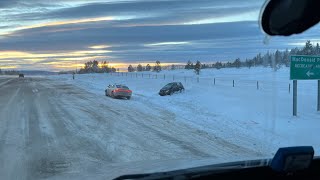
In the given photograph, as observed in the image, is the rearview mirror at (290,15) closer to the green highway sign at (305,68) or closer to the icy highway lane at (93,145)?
the icy highway lane at (93,145)

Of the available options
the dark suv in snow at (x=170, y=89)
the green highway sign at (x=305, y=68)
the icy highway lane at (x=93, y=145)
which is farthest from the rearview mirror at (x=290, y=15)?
the dark suv in snow at (x=170, y=89)

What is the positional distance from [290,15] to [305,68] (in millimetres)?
20669

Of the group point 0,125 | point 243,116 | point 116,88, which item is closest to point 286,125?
point 243,116

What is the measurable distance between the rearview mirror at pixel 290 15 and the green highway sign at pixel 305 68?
64.6 feet

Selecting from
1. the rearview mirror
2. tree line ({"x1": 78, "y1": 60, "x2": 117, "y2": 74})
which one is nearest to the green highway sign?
the rearview mirror

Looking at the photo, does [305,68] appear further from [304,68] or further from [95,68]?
[95,68]

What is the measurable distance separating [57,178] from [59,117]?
37.1 feet

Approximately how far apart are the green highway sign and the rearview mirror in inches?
775

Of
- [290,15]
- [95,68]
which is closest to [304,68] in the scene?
[290,15]

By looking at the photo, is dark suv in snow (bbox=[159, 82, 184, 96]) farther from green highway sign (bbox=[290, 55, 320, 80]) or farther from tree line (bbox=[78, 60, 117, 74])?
tree line (bbox=[78, 60, 117, 74])

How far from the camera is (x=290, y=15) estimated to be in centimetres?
188

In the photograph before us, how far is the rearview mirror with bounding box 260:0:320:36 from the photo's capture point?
1856 mm

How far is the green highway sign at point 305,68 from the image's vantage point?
69.6ft

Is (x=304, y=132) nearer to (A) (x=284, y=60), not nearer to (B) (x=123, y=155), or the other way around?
(B) (x=123, y=155)
